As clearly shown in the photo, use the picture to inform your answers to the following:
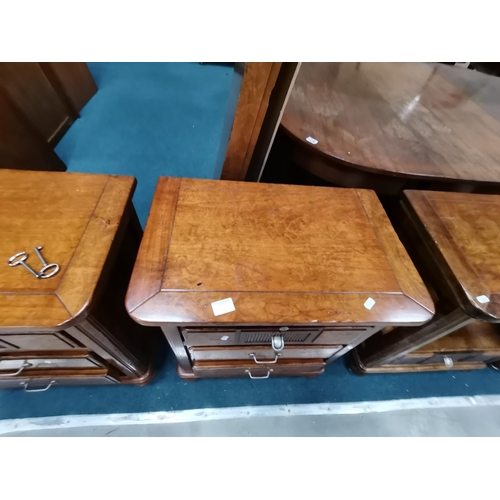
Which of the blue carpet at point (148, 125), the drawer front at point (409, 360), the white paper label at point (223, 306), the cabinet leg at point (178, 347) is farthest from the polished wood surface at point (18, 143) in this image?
the drawer front at point (409, 360)

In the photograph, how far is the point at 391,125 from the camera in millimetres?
1123

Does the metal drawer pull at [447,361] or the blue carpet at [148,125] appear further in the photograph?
the blue carpet at [148,125]

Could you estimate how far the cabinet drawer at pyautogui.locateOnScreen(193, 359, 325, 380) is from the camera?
85 cm

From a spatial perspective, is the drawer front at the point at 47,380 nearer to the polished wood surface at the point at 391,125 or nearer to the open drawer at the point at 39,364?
the open drawer at the point at 39,364

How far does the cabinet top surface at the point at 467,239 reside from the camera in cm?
66

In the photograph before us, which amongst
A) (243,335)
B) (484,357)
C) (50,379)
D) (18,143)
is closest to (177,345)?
(243,335)

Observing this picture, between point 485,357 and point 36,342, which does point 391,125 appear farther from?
point 36,342

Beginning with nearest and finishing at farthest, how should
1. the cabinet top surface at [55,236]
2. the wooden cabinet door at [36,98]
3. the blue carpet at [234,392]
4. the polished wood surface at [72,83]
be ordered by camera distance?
the cabinet top surface at [55,236], the blue carpet at [234,392], the wooden cabinet door at [36,98], the polished wood surface at [72,83]

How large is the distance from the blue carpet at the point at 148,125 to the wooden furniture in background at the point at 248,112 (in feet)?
1.53

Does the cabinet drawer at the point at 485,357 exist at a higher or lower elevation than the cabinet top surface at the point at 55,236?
lower

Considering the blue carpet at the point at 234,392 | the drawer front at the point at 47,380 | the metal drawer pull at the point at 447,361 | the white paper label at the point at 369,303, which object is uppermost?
the white paper label at the point at 369,303

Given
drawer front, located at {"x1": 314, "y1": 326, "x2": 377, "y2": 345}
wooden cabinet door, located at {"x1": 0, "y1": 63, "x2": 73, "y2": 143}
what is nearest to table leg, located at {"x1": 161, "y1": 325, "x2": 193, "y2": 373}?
drawer front, located at {"x1": 314, "y1": 326, "x2": 377, "y2": 345}

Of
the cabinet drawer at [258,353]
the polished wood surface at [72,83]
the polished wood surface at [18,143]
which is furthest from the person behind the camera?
the polished wood surface at [72,83]

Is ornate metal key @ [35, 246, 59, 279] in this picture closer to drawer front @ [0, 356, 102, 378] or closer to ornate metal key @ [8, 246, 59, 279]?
ornate metal key @ [8, 246, 59, 279]
